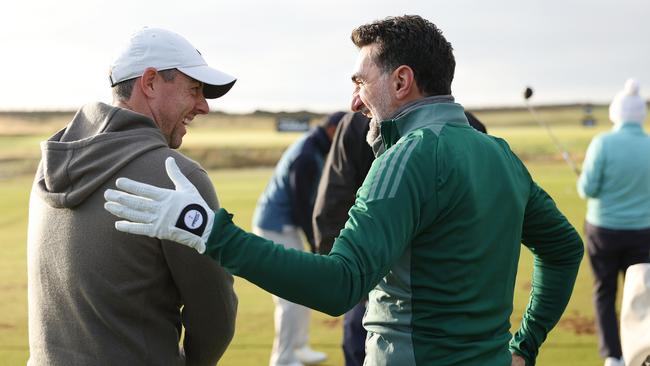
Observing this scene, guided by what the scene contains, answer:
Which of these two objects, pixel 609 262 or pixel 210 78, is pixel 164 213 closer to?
pixel 210 78

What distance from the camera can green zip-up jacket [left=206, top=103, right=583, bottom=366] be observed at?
1.47 m

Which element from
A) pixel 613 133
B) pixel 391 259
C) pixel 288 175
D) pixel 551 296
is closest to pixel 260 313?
pixel 288 175

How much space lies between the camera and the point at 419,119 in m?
1.81

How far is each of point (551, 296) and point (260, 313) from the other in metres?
5.24

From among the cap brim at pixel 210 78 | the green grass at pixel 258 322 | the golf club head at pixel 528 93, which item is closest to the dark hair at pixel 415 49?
the cap brim at pixel 210 78

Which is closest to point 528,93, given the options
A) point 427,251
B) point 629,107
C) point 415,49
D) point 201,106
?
point 629,107

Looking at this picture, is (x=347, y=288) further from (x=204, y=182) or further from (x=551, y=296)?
(x=551, y=296)

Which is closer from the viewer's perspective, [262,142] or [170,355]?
[170,355]

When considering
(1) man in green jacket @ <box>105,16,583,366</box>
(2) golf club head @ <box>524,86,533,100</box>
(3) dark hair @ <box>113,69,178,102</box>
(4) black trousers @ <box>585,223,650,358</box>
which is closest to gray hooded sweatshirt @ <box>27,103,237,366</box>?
(3) dark hair @ <box>113,69,178,102</box>

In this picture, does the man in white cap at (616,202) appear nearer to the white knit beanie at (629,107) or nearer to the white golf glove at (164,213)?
the white knit beanie at (629,107)

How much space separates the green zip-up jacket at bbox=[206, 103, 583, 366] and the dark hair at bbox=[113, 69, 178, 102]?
61 cm

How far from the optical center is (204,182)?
1.87 m

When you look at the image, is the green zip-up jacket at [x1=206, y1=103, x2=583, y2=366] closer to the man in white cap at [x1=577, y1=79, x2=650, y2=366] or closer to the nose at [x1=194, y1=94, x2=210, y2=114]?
the nose at [x1=194, y1=94, x2=210, y2=114]

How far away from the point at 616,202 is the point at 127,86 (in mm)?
3784
